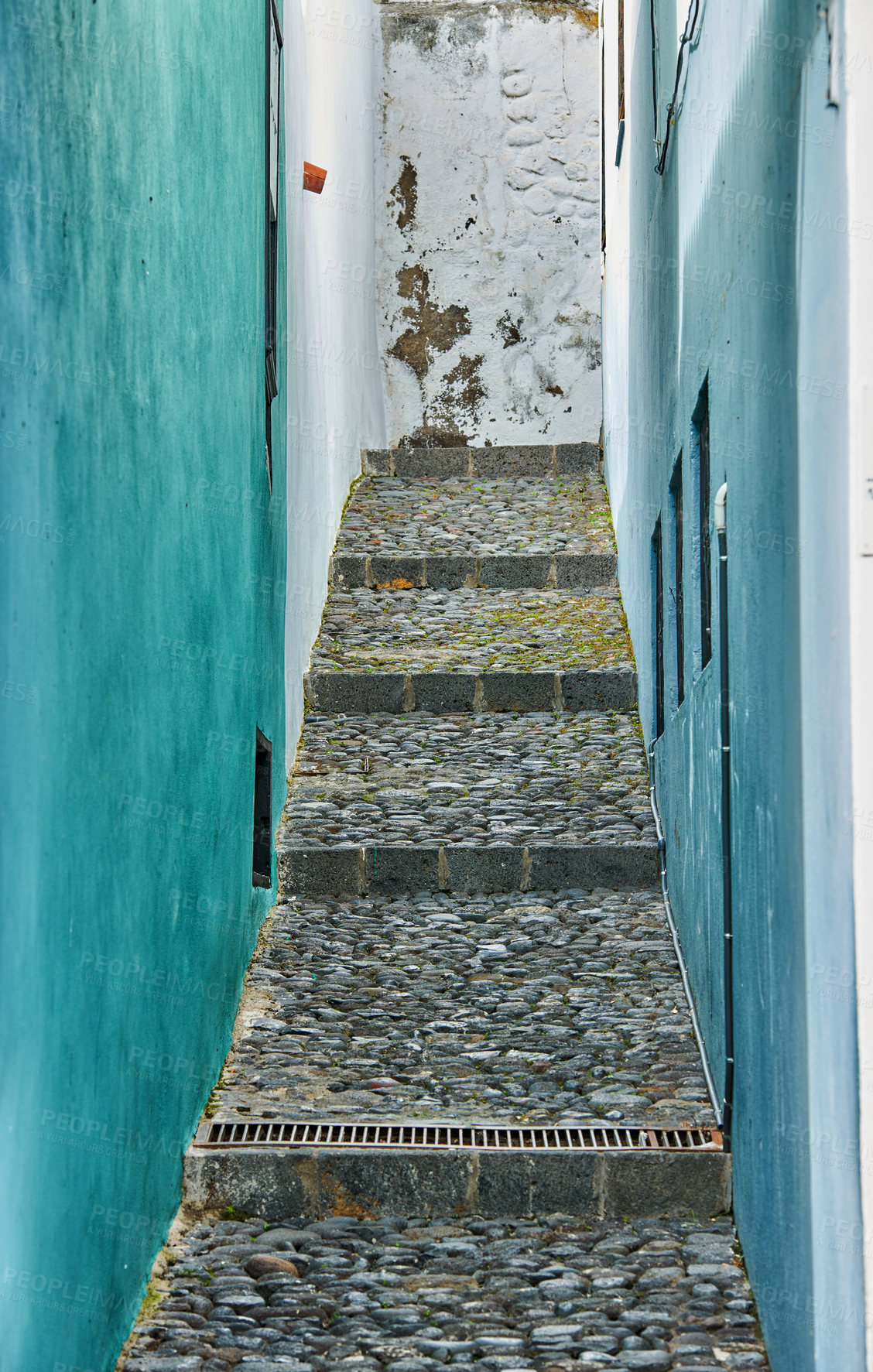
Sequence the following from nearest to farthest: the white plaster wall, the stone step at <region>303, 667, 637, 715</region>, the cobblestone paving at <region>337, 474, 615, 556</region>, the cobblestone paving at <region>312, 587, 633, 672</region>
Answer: the white plaster wall, the stone step at <region>303, 667, 637, 715</region>, the cobblestone paving at <region>312, 587, 633, 672</region>, the cobblestone paving at <region>337, 474, 615, 556</region>

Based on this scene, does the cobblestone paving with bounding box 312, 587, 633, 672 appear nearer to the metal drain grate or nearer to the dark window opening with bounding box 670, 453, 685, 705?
the dark window opening with bounding box 670, 453, 685, 705

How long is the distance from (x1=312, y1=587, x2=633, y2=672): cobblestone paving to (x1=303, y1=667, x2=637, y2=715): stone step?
105 millimetres

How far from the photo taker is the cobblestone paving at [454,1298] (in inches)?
133

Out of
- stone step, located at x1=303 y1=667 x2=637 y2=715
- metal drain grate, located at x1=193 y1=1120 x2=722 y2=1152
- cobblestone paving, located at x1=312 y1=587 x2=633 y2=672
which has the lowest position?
metal drain grate, located at x1=193 y1=1120 x2=722 y2=1152

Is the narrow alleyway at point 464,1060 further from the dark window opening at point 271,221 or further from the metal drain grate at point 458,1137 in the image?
the dark window opening at point 271,221

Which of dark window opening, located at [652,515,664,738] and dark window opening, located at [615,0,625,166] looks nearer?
dark window opening, located at [652,515,664,738]

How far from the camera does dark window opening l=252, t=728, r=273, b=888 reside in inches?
246

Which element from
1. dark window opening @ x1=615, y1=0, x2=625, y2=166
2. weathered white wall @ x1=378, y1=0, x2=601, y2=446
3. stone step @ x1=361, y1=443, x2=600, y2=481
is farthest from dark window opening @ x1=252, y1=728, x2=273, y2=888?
weathered white wall @ x1=378, y1=0, x2=601, y2=446

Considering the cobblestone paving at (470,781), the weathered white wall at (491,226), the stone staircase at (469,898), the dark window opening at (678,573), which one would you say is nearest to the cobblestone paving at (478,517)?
the stone staircase at (469,898)

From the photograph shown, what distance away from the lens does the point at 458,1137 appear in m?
4.43

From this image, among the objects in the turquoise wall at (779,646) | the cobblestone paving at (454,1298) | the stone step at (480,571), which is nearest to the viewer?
the turquoise wall at (779,646)

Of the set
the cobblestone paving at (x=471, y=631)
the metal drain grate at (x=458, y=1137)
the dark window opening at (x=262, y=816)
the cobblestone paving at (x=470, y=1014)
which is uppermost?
the cobblestone paving at (x=471, y=631)

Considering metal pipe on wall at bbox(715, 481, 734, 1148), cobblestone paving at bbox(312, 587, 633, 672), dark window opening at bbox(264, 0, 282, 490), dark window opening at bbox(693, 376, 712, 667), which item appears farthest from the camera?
cobblestone paving at bbox(312, 587, 633, 672)

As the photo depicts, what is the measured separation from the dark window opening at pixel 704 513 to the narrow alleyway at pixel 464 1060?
1438 millimetres
